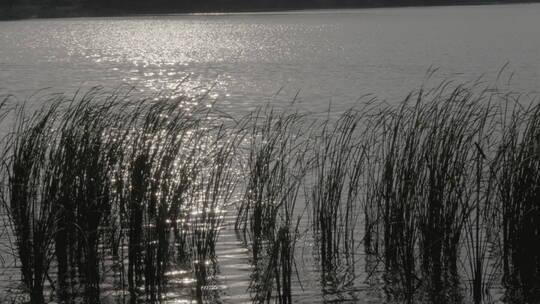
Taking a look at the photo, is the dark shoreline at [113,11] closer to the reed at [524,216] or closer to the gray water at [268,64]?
the gray water at [268,64]

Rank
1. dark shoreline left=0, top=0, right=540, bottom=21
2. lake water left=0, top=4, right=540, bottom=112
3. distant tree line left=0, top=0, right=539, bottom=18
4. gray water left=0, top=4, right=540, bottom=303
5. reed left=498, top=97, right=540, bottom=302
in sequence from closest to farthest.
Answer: reed left=498, top=97, right=540, bottom=302, gray water left=0, top=4, right=540, bottom=303, lake water left=0, top=4, right=540, bottom=112, dark shoreline left=0, top=0, right=540, bottom=21, distant tree line left=0, top=0, right=539, bottom=18

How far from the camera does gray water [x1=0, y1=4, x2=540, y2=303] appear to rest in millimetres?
10461

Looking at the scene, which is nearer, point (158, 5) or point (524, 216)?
point (524, 216)

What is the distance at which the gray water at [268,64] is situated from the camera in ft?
34.3

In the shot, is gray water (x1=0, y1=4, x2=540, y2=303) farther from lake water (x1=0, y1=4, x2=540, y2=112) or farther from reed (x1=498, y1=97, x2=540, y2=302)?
reed (x1=498, y1=97, x2=540, y2=302)

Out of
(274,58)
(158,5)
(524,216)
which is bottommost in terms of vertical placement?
(274,58)

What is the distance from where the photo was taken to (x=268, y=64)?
46844 millimetres

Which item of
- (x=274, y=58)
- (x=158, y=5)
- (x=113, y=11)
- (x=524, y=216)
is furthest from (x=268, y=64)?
(x=158, y=5)

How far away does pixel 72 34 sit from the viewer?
8119 cm

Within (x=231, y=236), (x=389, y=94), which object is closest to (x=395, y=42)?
(x=389, y=94)

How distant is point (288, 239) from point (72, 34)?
7669 cm

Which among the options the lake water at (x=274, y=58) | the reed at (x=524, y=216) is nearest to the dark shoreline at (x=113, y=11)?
the lake water at (x=274, y=58)

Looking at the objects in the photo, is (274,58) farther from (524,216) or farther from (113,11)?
(113,11)

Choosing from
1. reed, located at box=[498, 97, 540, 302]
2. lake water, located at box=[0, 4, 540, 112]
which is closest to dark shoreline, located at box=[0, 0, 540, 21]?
lake water, located at box=[0, 4, 540, 112]
